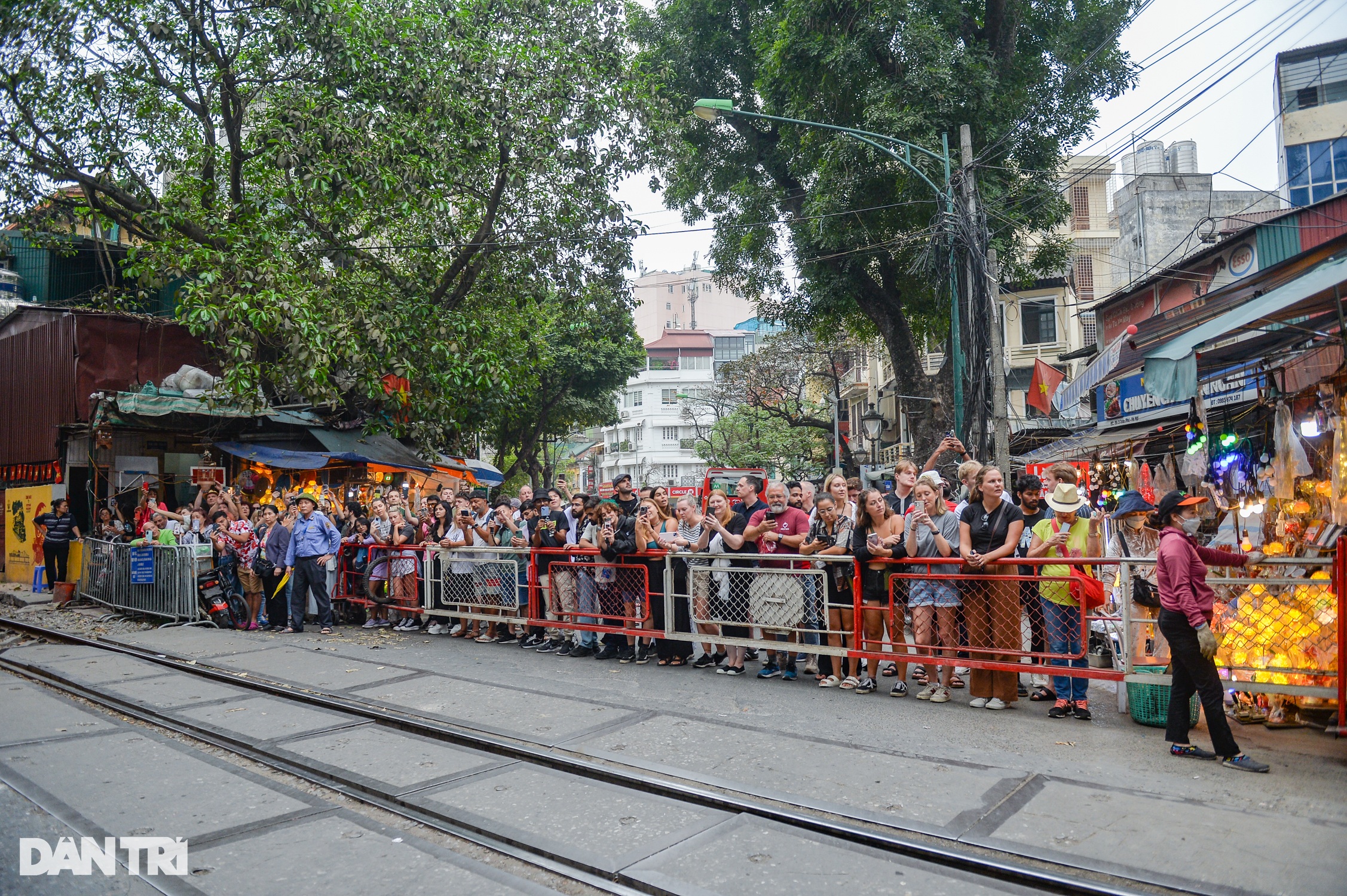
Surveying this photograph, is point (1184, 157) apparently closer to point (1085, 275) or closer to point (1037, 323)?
point (1085, 275)

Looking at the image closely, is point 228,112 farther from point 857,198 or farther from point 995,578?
point 995,578

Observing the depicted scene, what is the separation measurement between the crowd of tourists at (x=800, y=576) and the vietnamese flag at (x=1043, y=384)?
714 centimetres

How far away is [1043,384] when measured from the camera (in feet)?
62.2

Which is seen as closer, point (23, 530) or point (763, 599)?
point (763, 599)

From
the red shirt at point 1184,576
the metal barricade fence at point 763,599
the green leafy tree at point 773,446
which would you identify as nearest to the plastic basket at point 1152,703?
the red shirt at point 1184,576

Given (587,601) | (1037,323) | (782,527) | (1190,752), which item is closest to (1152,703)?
(1190,752)

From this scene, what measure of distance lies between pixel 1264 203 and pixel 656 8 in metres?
22.0

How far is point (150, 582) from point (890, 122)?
51.5ft

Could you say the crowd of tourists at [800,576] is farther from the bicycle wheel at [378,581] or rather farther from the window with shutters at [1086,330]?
the window with shutters at [1086,330]

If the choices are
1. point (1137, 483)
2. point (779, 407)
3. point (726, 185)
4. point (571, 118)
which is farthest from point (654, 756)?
point (779, 407)

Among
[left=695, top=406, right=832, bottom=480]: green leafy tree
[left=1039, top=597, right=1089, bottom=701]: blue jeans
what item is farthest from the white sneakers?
[left=695, top=406, right=832, bottom=480]: green leafy tree

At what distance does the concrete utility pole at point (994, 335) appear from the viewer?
45.5 ft

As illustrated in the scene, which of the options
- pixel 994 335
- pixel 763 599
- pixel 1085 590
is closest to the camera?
pixel 1085 590

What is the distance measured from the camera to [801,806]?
4816mm
